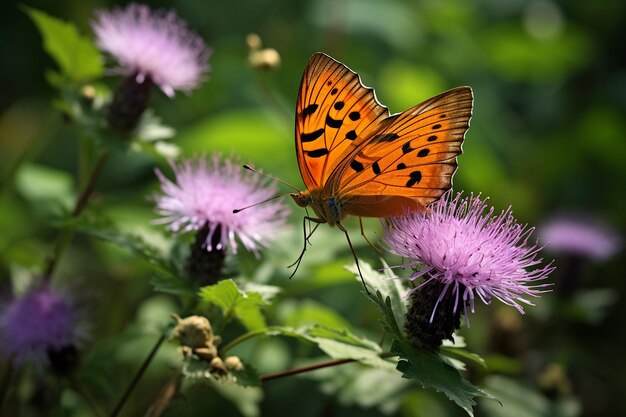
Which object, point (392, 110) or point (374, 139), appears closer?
point (374, 139)

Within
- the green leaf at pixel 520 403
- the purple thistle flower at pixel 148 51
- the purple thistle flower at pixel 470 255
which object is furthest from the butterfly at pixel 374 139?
the green leaf at pixel 520 403

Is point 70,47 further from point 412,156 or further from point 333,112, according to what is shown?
point 412,156

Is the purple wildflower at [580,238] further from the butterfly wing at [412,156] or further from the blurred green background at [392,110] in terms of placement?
the butterfly wing at [412,156]

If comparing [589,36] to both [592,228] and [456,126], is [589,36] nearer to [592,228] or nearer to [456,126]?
[592,228]

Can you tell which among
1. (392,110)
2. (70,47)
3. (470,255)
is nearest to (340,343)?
(470,255)

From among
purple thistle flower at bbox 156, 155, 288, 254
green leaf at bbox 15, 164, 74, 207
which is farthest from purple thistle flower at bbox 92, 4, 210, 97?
green leaf at bbox 15, 164, 74, 207
